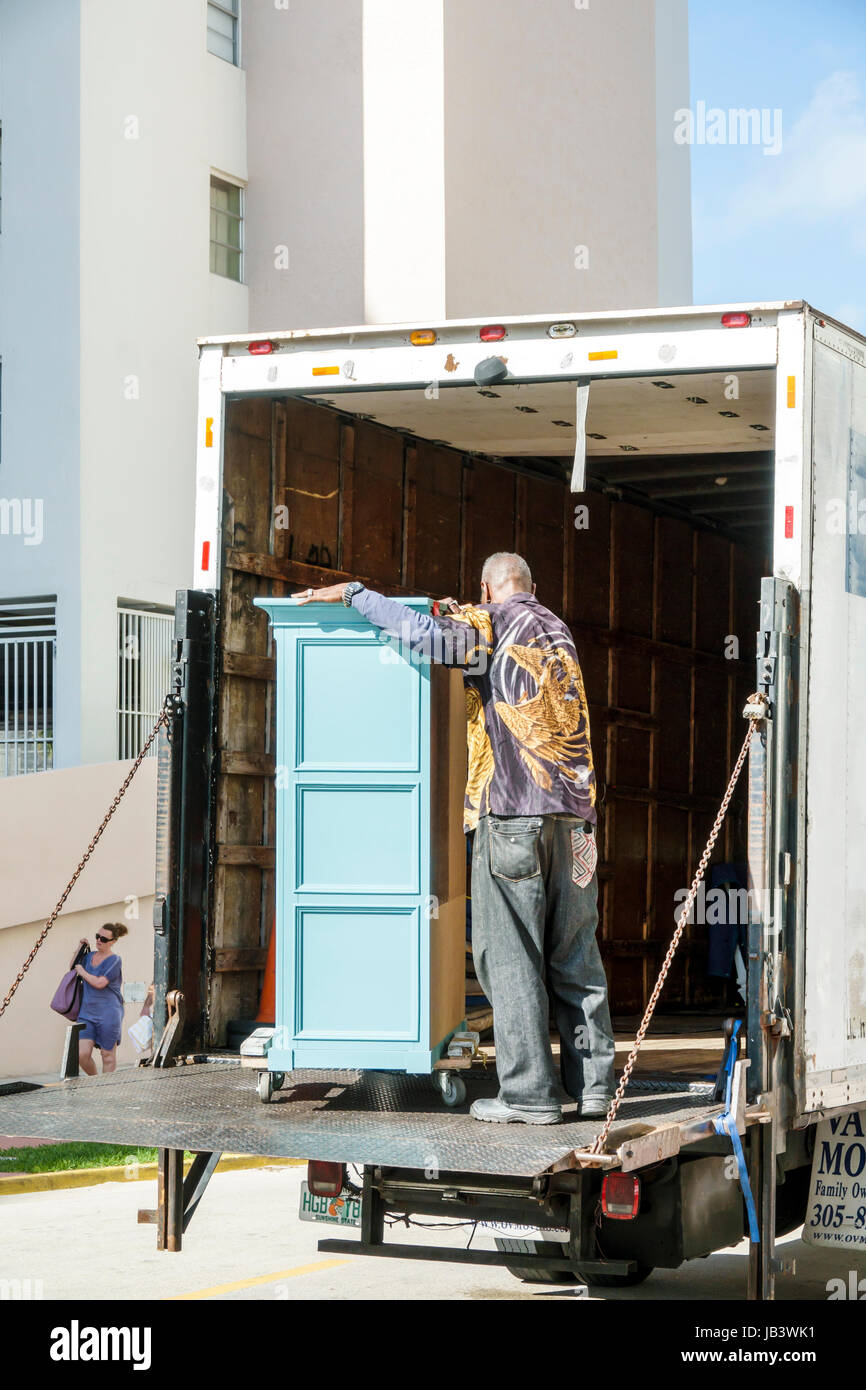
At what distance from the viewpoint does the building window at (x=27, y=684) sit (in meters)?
17.7

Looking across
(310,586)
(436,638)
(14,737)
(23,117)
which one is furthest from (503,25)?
(436,638)

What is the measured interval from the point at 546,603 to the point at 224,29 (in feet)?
50.2

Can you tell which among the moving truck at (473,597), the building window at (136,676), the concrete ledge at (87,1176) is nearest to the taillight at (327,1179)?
the moving truck at (473,597)

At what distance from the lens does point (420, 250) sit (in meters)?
21.8

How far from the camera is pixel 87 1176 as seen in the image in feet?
38.8

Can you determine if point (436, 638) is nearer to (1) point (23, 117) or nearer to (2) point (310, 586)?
(2) point (310, 586)

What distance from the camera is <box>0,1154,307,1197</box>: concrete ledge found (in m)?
11.3

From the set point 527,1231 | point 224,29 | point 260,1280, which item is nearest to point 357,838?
point 527,1231

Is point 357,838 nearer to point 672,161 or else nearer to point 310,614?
point 310,614

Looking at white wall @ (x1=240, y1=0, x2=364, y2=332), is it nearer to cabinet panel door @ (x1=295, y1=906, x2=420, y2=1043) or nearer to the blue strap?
cabinet panel door @ (x1=295, y1=906, x2=420, y2=1043)

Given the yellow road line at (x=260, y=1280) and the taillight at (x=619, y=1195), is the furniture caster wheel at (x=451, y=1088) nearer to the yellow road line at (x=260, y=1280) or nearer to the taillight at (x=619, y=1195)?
the taillight at (x=619, y=1195)

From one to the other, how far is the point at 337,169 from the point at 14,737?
29.1 ft
